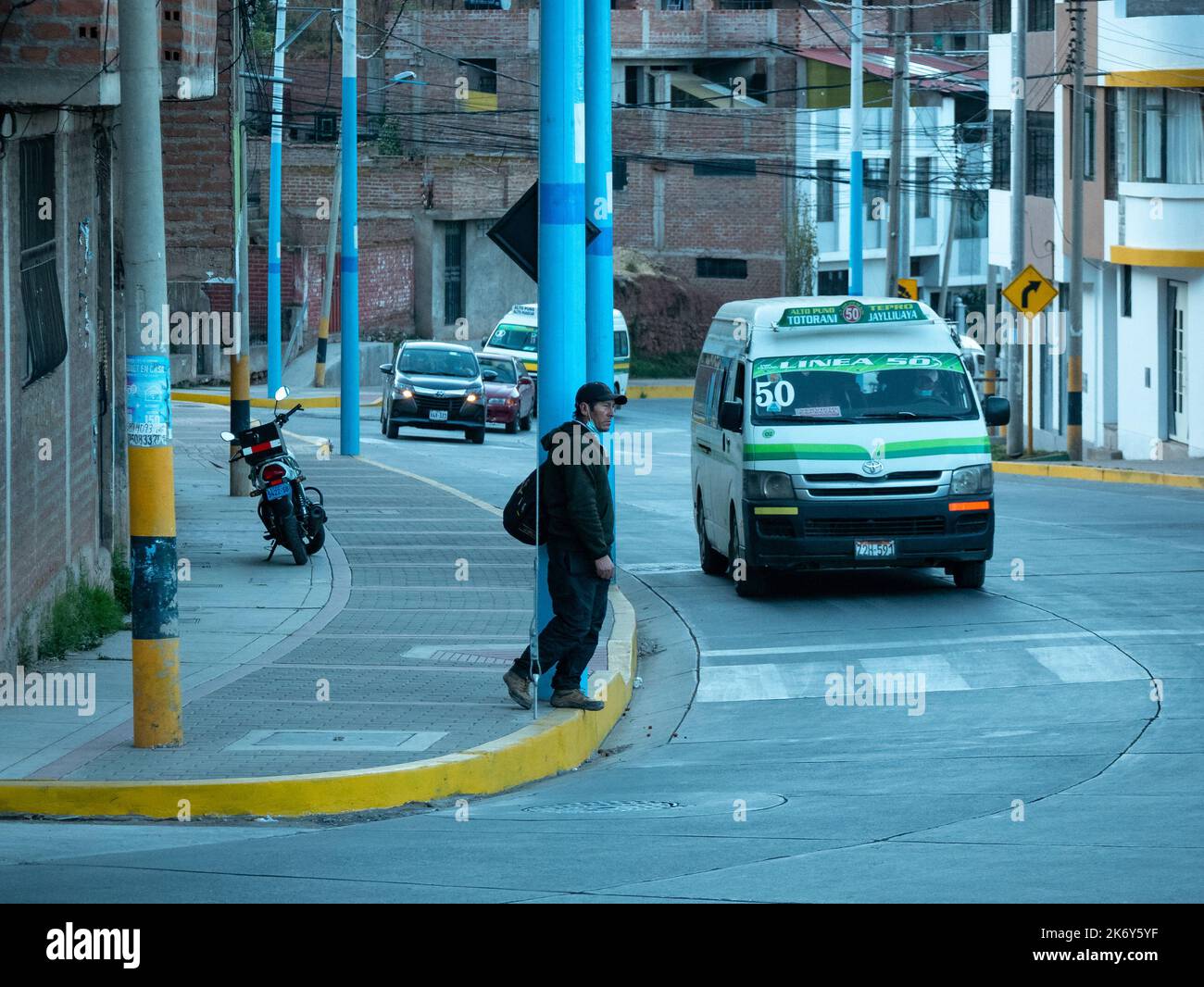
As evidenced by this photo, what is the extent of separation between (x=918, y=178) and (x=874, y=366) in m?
52.1

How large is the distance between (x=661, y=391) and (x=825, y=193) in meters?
10.4

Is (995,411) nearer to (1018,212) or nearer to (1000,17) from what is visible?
(1018,212)

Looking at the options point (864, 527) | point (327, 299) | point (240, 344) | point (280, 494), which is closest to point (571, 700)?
point (864, 527)

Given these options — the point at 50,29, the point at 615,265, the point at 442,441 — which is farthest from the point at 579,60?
the point at 615,265

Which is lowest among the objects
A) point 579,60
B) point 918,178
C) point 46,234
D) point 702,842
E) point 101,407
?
point 702,842

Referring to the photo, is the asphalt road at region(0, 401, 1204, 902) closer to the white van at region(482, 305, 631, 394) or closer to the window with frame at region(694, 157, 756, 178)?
the white van at region(482, 305, 631, 394)

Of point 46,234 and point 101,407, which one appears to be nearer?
point 46,234

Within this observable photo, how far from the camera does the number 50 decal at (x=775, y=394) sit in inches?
650

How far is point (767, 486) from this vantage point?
15906 millimetres

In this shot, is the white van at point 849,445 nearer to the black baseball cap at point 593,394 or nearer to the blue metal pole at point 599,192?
the blue metal pole at point 599,192

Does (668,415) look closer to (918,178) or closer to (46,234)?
(918,178)

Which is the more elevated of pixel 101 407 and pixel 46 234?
pixel 46 234

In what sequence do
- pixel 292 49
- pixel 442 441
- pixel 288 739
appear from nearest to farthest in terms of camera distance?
pixel 288 739 → pixel 442 441 → pixel 292 49

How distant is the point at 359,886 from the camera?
24.1 feet
